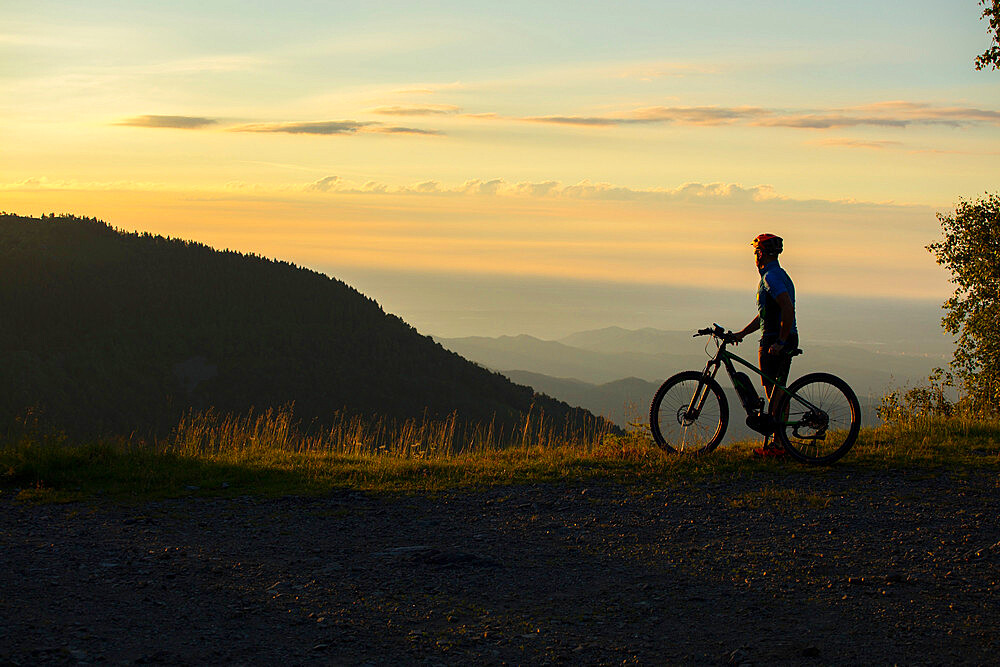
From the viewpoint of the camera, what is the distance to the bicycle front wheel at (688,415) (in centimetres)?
1034

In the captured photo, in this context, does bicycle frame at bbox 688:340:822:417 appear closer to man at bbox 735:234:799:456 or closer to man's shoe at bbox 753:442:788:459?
man at bbox 735:234:799:456

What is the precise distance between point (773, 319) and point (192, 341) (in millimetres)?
92198

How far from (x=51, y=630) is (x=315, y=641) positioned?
5.29 ft

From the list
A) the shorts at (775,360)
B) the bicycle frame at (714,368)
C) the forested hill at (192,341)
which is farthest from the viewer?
the forested hill at (192,341)

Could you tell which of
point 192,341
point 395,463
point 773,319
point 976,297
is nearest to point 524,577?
point 395,463

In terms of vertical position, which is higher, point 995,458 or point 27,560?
point 995,458

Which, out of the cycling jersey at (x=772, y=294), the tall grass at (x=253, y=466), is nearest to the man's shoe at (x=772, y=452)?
the cycling jersey at (x=772, y=294)

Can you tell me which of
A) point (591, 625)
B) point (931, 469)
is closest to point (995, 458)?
point (931, 469)

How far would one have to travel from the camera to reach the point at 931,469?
9.67 metres

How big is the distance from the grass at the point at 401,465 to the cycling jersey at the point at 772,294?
156cm

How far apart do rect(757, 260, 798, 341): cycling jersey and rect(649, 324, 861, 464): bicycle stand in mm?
372

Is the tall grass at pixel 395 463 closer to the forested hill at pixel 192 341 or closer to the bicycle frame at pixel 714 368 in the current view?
the bicycle frame at pixel 714 368

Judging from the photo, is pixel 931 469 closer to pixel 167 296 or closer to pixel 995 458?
pixel 995 458

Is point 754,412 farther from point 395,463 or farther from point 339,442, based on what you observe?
point 339,442
